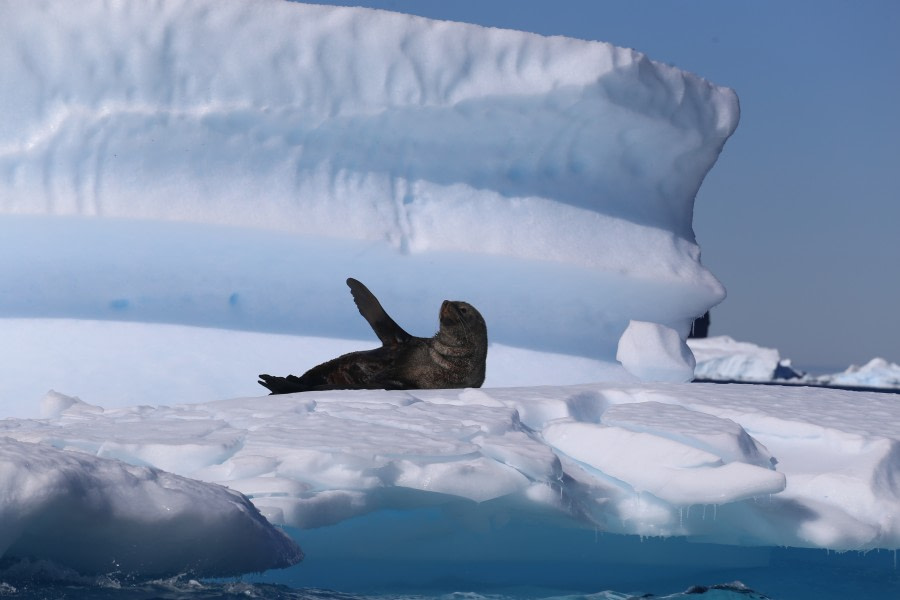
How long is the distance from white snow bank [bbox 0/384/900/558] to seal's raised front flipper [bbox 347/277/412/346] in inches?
56.8

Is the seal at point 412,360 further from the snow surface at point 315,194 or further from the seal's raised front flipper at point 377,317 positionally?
the snow surface at point 315,194

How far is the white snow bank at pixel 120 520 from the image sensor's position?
1984mm

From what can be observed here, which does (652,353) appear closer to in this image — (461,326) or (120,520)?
(461,326)

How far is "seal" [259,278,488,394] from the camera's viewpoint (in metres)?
5.07

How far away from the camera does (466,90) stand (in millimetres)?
6703

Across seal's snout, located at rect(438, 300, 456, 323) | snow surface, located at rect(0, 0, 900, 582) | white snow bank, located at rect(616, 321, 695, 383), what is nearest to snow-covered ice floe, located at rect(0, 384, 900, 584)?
seal's snout, located at rect(438, 300, 456, 323)

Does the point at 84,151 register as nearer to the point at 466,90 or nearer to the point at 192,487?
the point at 466,90

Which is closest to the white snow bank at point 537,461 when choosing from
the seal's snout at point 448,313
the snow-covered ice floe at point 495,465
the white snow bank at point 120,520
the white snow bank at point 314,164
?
the snow-covered ice floe at point 495,465

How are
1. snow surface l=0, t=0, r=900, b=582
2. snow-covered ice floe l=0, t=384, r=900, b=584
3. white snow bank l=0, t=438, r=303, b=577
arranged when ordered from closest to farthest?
white snow bank l=0, t=438, r=303, b=577, snow-covered ice floe l=0, t=384, r=900, b=584, snow surface l=0, t=0, r=900, b=582

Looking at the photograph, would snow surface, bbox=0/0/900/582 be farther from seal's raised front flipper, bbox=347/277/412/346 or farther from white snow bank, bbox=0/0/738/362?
seal's raised front flipper, bbox=347/277/412/346

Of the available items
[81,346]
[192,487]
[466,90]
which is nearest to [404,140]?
[466,90]

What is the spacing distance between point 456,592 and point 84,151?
15.8 ft

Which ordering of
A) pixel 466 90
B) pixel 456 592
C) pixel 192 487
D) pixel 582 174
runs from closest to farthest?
pixel 192 487 < pixel 456 592 < pixel 466 90 < pixel 582 174

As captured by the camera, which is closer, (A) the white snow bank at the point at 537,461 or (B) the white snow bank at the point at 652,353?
(A) the white snow bank at the point at 537,461
